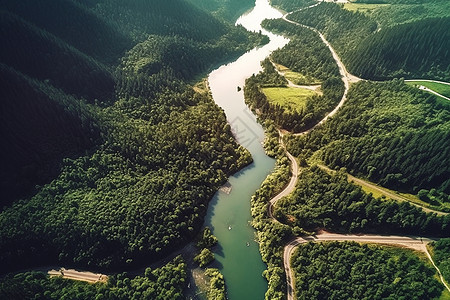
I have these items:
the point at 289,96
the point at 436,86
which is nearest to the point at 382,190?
the point at 289,96

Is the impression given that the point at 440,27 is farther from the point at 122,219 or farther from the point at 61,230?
the point at 61,230

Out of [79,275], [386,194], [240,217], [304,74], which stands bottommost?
[386,194]

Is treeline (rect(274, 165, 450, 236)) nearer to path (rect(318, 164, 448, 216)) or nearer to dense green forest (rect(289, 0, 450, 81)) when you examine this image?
path (rect(318, 164, 448, 216))

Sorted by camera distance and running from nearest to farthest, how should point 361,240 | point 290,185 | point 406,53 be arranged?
point 361,240, point 290,185, point 406,53

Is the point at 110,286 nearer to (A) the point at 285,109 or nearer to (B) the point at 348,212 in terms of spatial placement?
(B) the point at 348,212

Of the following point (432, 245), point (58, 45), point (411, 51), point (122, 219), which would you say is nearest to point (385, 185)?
point (432, 245)

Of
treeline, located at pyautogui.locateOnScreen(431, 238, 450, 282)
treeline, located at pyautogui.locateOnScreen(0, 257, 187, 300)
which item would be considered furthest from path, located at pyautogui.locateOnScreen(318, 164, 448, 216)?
treeline, located at pyautogui.locateOnScreen(0, 257, 187, 300)

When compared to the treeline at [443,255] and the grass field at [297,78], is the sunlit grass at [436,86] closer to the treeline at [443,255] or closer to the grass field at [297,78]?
the grass field at [297,78]

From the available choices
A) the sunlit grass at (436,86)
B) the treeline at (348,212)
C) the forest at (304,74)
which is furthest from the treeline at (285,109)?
the treeline at (348,212)
